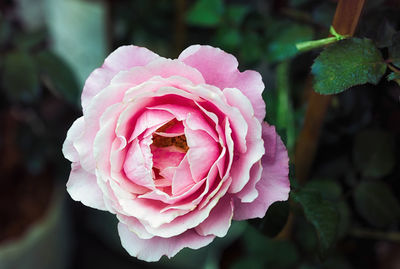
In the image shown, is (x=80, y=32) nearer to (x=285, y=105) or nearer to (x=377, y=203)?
(x=285, y=105)

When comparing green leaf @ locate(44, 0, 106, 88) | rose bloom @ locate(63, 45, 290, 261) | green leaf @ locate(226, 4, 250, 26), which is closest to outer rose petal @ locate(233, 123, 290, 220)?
rose bloom @ locate(63, 45, 290, 261)

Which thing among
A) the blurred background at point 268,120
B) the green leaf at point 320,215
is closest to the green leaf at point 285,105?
the blurred background at point 268,120

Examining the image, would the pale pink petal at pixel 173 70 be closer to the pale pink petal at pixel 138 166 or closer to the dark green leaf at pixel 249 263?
the pale pink petal at pixel 138 166

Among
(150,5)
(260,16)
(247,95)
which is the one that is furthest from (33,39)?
(247,95)

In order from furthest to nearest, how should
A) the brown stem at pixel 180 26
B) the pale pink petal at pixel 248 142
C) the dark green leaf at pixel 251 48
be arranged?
the brown stem at pixel 180 26, the dark green leaf at pixel 251 48, the pale pink petal at pixel 248 142

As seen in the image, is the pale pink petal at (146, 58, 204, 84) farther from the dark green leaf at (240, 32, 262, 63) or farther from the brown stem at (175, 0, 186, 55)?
the brown stem at (175, 0, 186, 55)

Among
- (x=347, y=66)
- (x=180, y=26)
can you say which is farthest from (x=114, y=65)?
(x=180, y=26)
